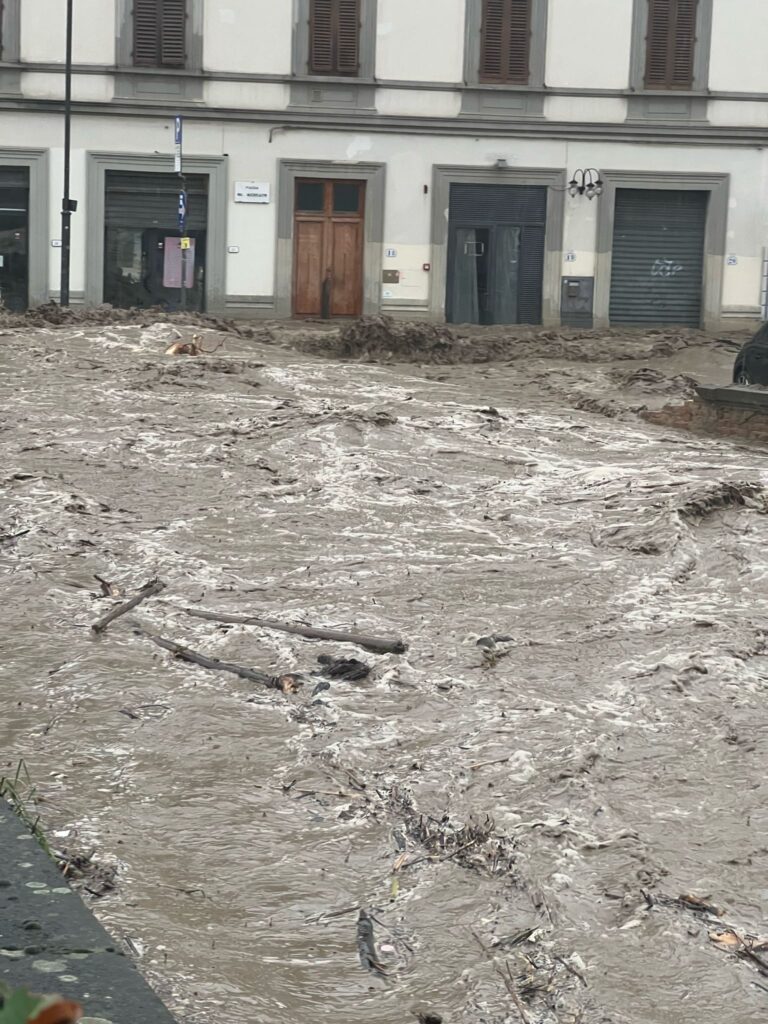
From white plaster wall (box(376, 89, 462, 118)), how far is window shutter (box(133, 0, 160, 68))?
388 centimetres

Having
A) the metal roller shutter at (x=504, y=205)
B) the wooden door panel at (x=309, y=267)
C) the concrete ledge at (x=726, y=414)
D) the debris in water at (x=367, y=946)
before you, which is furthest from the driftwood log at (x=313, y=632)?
the metal roller shutter at (x=504, y=205)

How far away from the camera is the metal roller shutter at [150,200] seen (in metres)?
26.9

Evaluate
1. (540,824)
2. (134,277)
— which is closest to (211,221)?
(134,277)

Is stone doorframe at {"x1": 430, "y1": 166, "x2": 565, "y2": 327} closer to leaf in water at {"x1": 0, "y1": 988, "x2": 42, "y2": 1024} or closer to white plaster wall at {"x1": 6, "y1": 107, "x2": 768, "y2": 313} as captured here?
white plaster wall at {"x1": 6, "y1": 107, "x2": 768, "y2": 313}

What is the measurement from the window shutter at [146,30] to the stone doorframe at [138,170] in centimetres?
162

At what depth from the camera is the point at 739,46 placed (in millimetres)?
27672

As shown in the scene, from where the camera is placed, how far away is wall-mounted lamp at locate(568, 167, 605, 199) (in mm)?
27469

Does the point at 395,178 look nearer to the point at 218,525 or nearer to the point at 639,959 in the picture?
the point at 218,525

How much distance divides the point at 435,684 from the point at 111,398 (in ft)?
30.3

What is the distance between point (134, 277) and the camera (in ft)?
90.0

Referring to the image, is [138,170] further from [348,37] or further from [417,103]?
[417,103]

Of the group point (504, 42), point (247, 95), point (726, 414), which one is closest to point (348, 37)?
point (247, 95)

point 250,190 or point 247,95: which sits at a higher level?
point 247,95

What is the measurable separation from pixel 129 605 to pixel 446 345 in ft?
46.1
